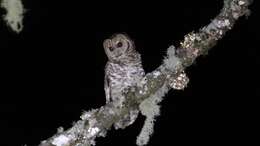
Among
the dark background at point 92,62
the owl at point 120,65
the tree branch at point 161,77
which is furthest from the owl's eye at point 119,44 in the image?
the tree branch at point 161,77

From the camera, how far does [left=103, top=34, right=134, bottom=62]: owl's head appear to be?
4227mm

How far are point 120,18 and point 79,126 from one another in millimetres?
3890

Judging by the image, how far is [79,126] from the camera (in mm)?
2371

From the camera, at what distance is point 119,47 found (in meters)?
4.24

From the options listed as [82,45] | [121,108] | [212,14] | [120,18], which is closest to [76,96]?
[82,45]

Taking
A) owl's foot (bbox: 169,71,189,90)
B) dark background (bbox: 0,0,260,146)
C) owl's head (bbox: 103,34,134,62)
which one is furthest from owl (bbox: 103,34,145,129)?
owl's foot (bbox: 169,71,189,90)

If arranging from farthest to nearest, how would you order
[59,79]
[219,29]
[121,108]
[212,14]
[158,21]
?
[59,79]
[158,21]
[212,14]
[121,108]
[219,29]

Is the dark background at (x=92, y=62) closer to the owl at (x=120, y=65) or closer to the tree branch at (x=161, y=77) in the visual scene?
the owl at (x=120, y=65)

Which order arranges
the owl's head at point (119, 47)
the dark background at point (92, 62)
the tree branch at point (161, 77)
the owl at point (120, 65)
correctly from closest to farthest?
the tree branch at point (161, 77) → the owl at point (120, 65) → the owl's head at point (119, 47) → the dark background at point (92, 62)

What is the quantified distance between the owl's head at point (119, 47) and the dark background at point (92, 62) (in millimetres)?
1511

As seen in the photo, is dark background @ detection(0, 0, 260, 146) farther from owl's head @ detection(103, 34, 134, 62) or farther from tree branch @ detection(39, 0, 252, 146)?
tree branch @ detection(39, 0, 252, 146)

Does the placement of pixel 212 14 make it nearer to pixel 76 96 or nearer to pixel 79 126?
pixel 76 96

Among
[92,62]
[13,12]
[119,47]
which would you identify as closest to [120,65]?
[119,47]

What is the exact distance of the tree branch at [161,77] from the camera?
226cm
